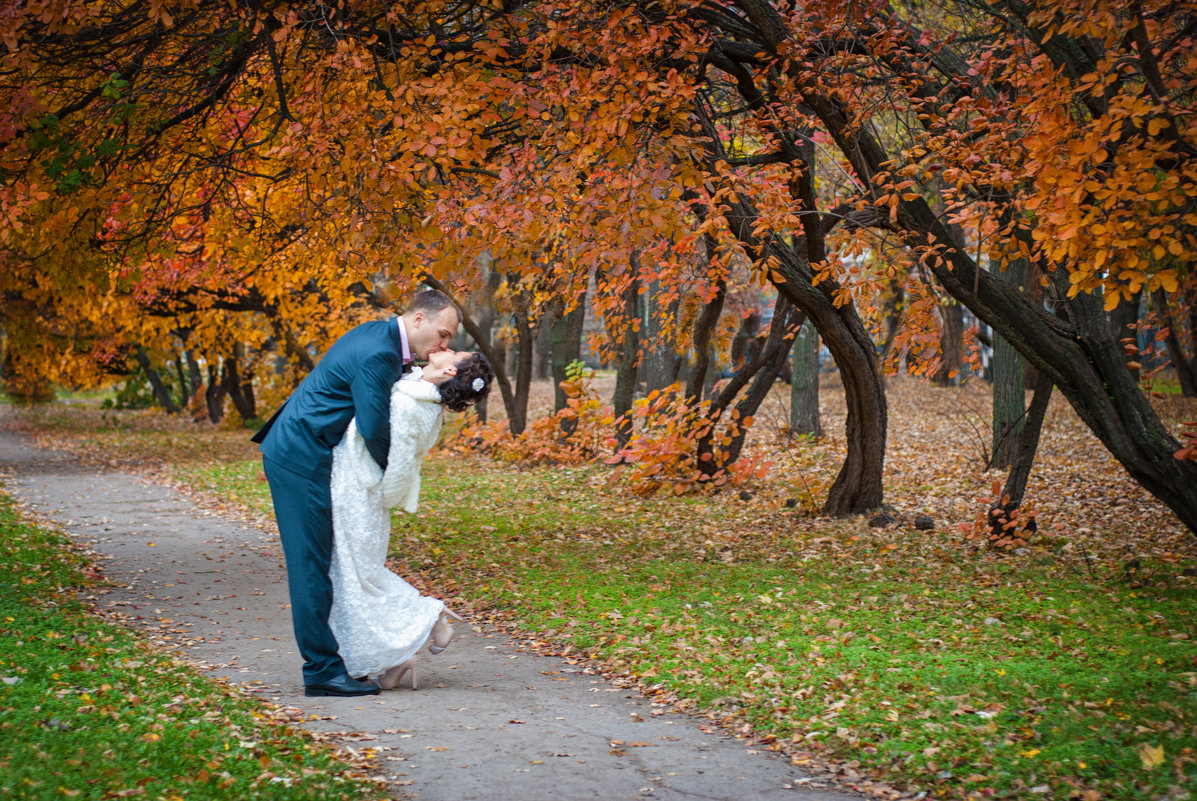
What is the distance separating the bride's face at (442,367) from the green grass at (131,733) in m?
1.86

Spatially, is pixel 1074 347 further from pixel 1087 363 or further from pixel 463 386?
Result: pixel 463 386

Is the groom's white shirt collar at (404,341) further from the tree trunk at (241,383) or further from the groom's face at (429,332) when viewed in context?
the tree trunk at (241,383)

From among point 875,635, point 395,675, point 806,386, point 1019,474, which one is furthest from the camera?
point 806,386

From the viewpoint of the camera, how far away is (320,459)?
17.1 feet

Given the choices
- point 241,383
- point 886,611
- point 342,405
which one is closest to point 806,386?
point 886,611

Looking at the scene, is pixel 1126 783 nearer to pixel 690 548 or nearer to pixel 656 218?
pixel 656 218

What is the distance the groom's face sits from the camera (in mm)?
5363

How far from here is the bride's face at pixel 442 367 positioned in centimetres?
528

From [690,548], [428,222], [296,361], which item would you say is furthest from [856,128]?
[296,361]

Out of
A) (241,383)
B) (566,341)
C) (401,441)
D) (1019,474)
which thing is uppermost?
(566,341)

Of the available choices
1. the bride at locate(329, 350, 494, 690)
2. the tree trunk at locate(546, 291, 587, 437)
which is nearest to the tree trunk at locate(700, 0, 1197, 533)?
the bride at locate(329, 350, 494, 690)

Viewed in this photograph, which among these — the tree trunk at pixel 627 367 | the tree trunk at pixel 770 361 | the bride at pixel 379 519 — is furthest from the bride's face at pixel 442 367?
the tree trunk at pixel 627 367

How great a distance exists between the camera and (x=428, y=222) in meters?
7.14

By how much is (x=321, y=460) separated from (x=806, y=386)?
12994mm
